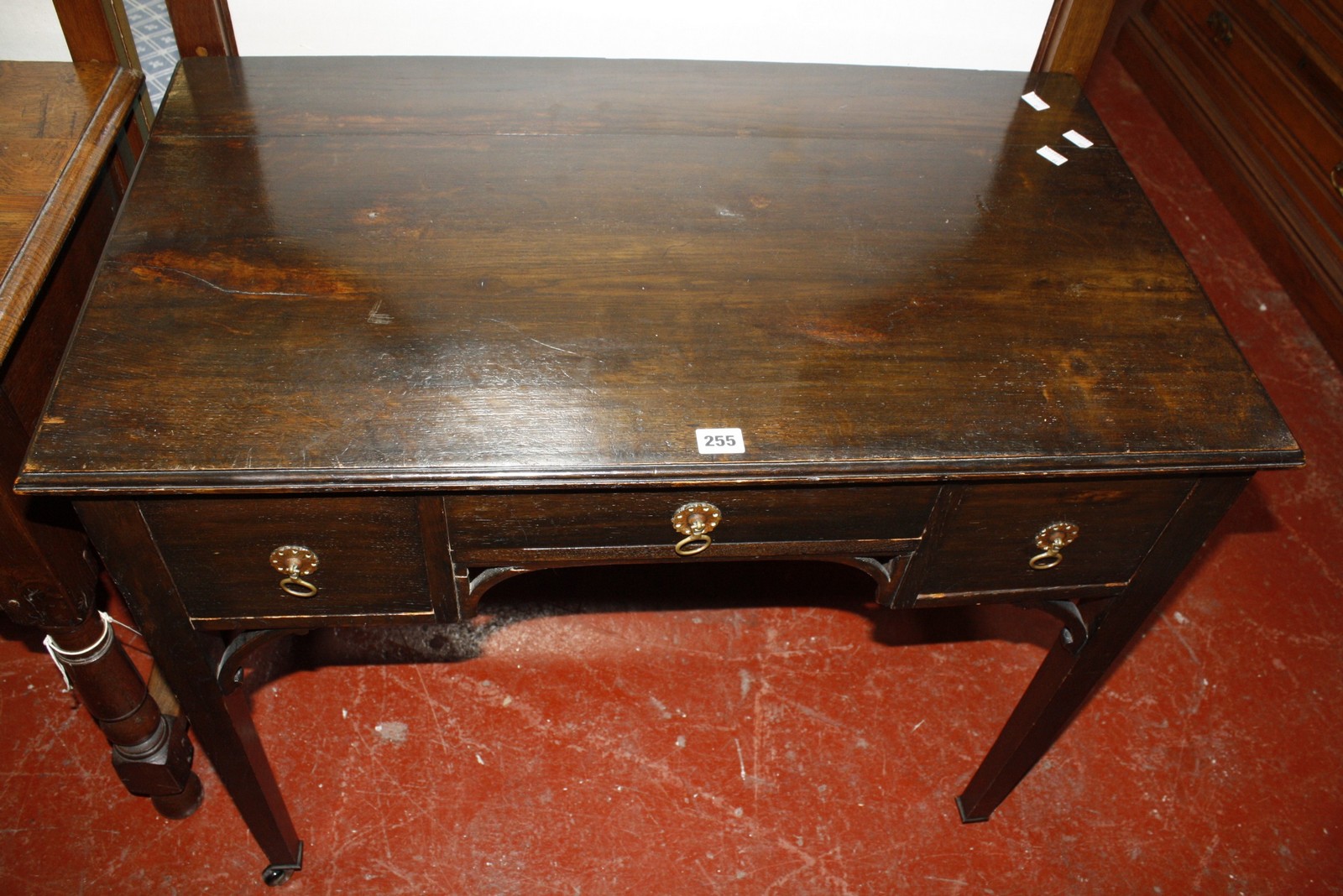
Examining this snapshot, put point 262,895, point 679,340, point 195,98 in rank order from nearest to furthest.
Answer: point 679,340 < point 195,98 < point 262,895

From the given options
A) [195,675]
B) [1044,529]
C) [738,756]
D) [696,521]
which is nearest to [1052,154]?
[1044,529]

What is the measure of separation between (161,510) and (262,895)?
0.91 meters

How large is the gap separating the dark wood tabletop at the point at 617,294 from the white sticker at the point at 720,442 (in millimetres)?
14

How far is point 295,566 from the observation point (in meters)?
1.24

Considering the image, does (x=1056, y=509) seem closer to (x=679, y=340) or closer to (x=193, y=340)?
(x=679, y=340)

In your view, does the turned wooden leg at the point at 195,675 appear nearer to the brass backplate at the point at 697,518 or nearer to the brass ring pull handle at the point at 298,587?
the brass ring pull handle at the point at 298,587

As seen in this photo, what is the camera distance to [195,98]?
1579mm

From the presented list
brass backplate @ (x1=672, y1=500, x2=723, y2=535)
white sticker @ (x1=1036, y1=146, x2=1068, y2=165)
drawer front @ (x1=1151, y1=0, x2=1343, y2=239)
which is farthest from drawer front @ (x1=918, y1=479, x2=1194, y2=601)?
drawer front @ (x1=1151, y1=0, x2=1343, y2=239)

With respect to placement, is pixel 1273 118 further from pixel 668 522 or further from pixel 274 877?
pixel 274 877

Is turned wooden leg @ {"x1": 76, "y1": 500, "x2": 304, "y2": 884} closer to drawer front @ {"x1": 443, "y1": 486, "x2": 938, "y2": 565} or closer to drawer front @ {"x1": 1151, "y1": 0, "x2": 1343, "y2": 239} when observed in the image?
drawer front @ {"x1": 443, "y1": 486, "x2": 938, "y2": 565}

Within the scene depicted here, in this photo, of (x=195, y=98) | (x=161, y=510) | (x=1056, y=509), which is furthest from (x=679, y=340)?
(x=195, y=98)

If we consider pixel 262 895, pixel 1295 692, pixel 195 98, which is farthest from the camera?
pixel 1295 692

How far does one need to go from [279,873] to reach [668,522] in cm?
103

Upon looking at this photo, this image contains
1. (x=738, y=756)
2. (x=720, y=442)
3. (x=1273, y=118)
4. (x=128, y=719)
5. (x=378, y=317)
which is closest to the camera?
(x=720, y=442)
